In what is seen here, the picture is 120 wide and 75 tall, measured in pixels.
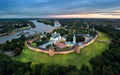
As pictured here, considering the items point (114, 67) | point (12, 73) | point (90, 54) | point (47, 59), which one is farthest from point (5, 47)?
point (114, 67)

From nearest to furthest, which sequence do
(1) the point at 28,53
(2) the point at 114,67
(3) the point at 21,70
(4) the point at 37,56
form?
(3) the point at 21,70, (2) the point at 114,67, (4) the point at 37,56, (1) the point at 28,53

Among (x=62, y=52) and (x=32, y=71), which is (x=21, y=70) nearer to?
(x=32, y=71)

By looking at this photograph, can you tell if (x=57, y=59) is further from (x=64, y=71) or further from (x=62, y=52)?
(x=64, y=71)

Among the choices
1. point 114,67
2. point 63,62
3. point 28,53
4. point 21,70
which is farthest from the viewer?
point 28,53

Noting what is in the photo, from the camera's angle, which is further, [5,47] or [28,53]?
[5,47]

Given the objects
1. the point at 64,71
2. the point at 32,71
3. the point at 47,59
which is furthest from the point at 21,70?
the point at 47,59

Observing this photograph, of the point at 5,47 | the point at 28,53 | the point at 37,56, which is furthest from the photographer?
the point at 5,47

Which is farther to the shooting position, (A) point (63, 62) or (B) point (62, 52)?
(B) point (62, 52)

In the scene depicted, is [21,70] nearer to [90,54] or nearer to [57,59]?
[57,59]

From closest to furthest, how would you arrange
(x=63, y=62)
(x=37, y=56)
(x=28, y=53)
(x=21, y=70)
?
(x=21, y=70) < (x=63, y=62) < (x=37, y=56) < (x=28, y=53)
